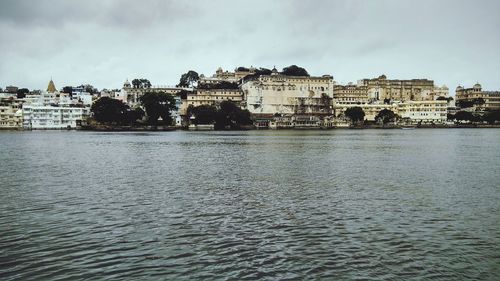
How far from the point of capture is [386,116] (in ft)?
539

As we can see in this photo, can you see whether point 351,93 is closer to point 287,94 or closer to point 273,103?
point 287,94

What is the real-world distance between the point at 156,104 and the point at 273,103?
50176 millimetres

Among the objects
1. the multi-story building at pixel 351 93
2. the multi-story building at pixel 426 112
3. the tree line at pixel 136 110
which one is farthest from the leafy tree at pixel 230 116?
the multi-story building at pixel 426 112

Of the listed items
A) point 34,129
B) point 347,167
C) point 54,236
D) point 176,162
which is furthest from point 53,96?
point 54,236

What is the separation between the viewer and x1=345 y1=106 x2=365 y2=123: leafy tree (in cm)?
15888

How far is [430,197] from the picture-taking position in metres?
19.7

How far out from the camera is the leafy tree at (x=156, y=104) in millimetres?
132625

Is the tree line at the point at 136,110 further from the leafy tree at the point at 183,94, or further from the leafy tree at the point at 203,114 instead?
the leafy tree at the point at 183,94

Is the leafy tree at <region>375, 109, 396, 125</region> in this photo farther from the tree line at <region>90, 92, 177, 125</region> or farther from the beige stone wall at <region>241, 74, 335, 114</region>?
the tree line at <region>90, 92, 177, 125</region>

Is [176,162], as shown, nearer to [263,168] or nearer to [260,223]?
[263,168]

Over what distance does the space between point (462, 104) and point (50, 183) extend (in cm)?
19219

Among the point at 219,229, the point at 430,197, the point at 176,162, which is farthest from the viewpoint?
the point at 176,162

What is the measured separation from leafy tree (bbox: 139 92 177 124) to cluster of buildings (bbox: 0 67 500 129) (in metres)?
13.3

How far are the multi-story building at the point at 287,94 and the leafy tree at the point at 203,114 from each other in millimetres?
24243
